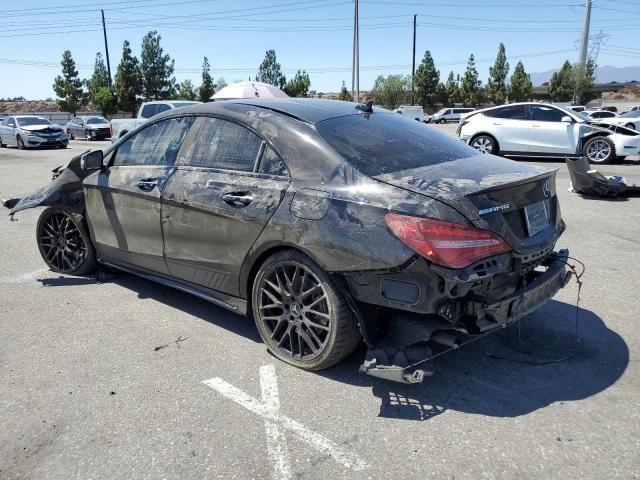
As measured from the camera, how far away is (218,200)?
370 cm

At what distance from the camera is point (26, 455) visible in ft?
8.85

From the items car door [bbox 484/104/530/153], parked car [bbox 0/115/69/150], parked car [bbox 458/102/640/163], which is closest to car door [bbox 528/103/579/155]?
parked car [bbox 458/102/640/163]

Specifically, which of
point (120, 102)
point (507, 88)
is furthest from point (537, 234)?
point (507, 88)

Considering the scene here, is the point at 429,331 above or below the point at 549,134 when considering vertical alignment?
below

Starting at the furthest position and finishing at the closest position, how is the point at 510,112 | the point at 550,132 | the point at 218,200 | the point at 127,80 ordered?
the point at 127,80 < the point at 510,112 < the point at 550,132 < the point at 218,200

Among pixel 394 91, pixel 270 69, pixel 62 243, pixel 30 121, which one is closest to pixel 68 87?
pixel 270 69

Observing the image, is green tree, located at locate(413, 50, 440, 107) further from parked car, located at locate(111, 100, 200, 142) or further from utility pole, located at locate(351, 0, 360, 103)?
parked car, located at locate(111, 100, 200, 142)

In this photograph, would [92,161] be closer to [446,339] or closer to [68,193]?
[68,193]

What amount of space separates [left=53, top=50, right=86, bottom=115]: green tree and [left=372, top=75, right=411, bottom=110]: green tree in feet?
136

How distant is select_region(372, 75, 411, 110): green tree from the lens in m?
78.8

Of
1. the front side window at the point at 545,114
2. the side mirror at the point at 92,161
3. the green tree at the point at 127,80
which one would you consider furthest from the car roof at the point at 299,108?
the green tree at the point at 127,80

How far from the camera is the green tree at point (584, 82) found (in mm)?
65062

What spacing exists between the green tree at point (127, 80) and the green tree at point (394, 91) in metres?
38.7

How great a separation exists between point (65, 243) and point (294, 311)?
3.15 meters
